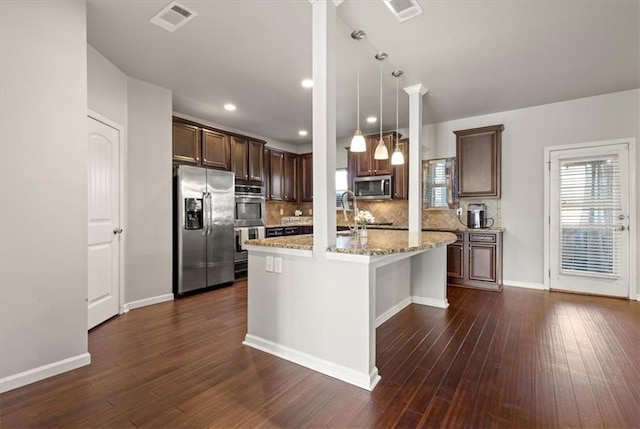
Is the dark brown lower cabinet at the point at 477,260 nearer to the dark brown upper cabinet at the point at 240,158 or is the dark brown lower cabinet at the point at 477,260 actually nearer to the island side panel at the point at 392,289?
the island side panel at the point at 392,289

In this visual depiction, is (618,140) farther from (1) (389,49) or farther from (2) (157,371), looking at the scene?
(2) (157,371)

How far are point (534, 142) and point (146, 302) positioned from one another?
587 centimetres

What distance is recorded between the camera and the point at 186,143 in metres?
4.55

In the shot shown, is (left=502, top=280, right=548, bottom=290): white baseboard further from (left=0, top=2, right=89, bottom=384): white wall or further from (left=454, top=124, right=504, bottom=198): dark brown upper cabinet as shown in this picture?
(left=0, top=2, right=89, bottom=384): white wall

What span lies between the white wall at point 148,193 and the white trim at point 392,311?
272 centimetres

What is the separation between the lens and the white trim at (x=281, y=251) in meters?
2.30

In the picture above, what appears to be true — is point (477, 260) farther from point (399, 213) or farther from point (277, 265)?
point (277, 265)

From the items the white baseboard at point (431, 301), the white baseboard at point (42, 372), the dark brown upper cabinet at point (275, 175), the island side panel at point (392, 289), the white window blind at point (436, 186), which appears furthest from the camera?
the dark brown upper cabinet at point (275, 175)

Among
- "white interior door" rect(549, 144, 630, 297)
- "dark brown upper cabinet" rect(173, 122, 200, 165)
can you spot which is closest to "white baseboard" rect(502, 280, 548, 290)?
"white interior door" rect(549, 144, 630, 297)

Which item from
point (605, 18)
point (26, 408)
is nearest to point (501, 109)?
point (605, 18)

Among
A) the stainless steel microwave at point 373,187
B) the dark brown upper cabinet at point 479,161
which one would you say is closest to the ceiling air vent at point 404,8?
the dark brown upper cabinet at point 479,161

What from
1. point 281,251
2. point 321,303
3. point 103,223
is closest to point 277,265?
point 281,251

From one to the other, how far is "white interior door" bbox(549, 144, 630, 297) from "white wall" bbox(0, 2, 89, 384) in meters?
5.67

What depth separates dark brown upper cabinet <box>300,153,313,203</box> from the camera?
6812 millimetres
